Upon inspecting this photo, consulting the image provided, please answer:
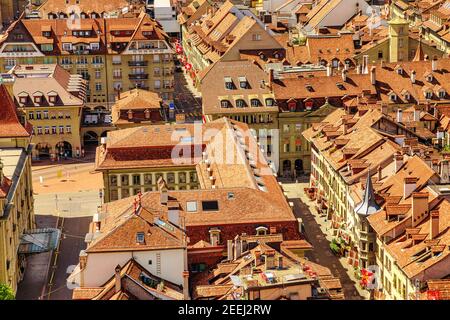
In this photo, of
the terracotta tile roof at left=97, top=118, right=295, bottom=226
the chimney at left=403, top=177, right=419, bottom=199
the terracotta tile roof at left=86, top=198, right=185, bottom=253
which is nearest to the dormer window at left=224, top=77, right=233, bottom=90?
the terracotta tile roof at left=97, top=118, right=295, bottom=226

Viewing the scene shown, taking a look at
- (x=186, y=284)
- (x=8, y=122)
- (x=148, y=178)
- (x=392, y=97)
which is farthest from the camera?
(x=392, y=97)

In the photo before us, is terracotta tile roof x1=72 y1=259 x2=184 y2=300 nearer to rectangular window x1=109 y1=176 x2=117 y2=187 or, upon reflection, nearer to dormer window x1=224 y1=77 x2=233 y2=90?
rectangular window x1=109 y1=176 x2=117 y2=187

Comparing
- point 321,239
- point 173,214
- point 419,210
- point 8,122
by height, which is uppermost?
point 8,122

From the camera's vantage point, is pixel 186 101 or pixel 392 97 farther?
pixel 186 101

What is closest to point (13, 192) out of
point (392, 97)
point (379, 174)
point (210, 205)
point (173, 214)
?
point (173, 214)

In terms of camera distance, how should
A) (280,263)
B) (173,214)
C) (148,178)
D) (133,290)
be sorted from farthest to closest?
(148,178) < (173,214) < (280,263) < (133,290)

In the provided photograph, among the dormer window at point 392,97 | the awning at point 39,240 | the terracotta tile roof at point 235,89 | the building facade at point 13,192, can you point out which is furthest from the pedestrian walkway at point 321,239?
the building facade at point 13,192

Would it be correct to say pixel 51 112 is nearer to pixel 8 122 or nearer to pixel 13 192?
pixel 8 122

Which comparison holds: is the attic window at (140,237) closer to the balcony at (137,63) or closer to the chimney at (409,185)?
the chimney at (409,185)

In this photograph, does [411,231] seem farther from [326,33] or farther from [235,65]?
[326,33]
